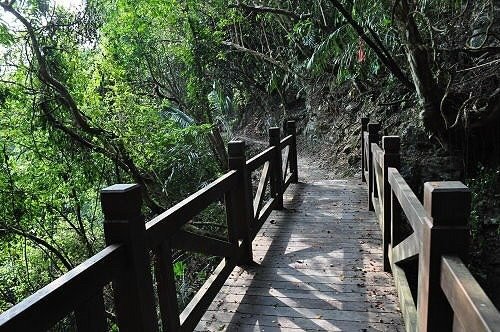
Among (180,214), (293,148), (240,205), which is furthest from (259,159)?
(293,148)

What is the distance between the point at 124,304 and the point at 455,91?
6.43 metres

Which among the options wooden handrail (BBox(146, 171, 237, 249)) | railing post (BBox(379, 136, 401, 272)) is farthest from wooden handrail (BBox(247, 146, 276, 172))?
railing post (BBox(379, 136, 401, 272))

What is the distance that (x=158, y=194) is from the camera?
26.6 ft

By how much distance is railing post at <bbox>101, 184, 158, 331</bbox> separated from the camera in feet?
5.85

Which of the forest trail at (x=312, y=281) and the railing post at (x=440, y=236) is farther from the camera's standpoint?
the forest trail at (x=312, y=281)

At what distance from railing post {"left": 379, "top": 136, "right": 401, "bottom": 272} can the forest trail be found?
0.27 meters

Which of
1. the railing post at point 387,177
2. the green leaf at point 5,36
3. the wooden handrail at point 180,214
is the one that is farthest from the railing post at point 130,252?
the green leaf at point 5,36

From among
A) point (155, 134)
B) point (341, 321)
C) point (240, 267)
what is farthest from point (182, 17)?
point (341, 321)

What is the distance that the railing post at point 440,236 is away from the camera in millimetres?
1588

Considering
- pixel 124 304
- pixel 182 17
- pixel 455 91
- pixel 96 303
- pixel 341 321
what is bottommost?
pixel 341 321

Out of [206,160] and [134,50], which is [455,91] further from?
[134,50]

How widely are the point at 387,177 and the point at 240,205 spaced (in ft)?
4.71

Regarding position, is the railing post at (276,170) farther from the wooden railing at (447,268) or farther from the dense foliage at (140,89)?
the wooden railing at (447,268)

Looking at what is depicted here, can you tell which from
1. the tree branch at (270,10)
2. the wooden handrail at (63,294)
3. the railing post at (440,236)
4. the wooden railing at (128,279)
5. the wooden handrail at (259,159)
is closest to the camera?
the wooden handrail at (63,294)
